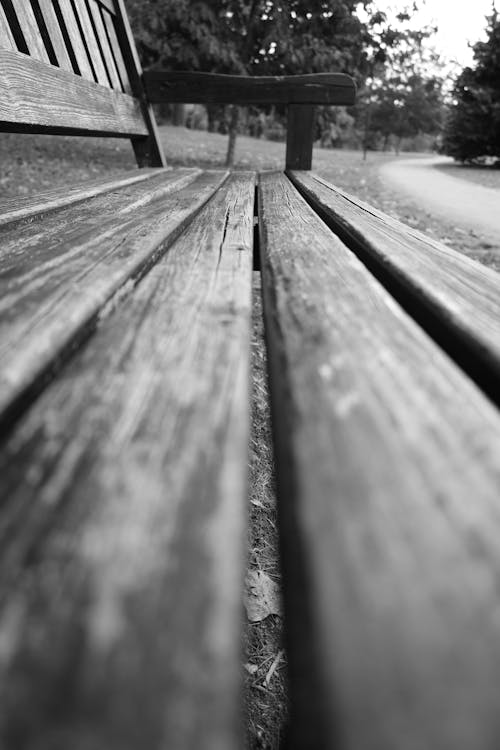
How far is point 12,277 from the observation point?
0.71 m

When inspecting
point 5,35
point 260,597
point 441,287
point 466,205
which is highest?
point 5,35

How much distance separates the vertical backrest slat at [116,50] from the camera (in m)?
2.56

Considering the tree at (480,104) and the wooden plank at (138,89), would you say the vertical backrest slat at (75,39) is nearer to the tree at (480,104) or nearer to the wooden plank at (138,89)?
the wooden plank at (138,89)

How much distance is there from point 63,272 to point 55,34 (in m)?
1.65

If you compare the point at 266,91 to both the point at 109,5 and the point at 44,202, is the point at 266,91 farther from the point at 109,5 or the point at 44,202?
the point at 44,202

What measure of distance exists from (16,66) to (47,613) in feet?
5.55

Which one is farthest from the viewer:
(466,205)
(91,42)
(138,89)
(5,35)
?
(466,205)

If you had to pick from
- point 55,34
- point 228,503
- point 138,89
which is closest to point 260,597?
point 228,503

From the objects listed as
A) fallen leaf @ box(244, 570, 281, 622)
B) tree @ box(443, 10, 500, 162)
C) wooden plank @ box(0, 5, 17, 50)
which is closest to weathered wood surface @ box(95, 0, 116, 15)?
wooden plank @ box(0, 5, 17, 50)

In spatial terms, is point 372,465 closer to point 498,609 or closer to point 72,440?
point 498,609

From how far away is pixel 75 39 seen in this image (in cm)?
203

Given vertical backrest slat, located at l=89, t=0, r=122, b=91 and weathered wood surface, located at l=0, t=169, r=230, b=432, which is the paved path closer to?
vertical backrest slat, located at l=89, t=0, r=122, b=91

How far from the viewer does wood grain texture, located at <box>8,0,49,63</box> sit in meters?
1.60

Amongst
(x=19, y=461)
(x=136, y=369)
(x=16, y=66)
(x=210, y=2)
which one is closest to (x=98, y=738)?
(x=19, y=461)
